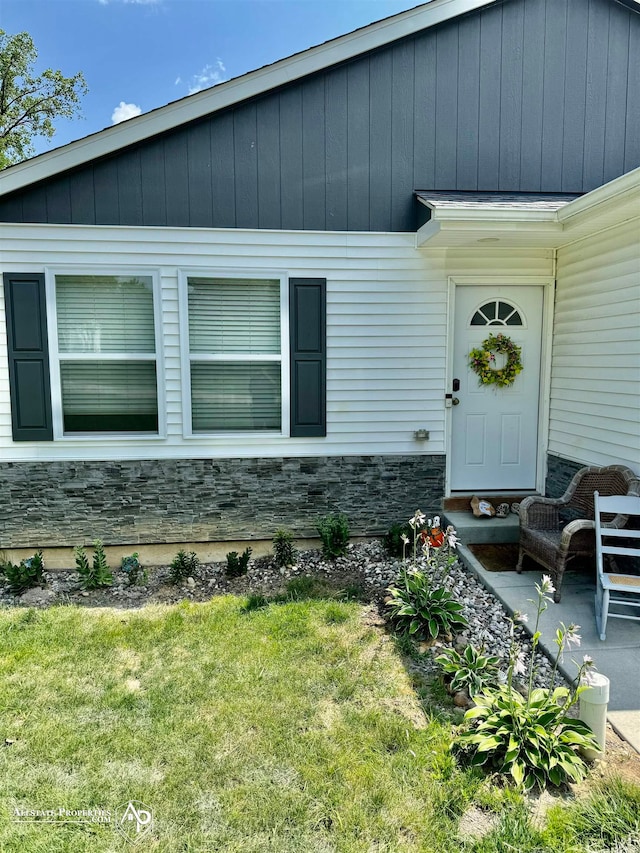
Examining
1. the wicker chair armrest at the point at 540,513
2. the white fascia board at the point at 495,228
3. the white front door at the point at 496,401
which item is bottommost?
the wicker chair armrest at the point at 540,513

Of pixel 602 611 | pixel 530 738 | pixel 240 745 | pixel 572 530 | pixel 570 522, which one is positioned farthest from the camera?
pixel 570 522

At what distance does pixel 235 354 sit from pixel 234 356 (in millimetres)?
22

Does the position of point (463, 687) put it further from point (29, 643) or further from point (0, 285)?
point (0, 285)

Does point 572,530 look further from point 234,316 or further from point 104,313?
point 104,313

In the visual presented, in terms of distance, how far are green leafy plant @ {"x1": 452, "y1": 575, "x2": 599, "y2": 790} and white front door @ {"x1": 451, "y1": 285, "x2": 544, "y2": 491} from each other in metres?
2.80

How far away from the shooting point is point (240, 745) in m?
2.51

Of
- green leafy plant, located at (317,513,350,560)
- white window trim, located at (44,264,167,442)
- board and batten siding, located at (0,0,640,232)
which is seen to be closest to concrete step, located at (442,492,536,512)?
green leafy plant, located at (317,513,350,560)

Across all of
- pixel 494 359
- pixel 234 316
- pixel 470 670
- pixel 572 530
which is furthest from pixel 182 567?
pixel 494 359

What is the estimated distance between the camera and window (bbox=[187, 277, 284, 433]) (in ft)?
15.6

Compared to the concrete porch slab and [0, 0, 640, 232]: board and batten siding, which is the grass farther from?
[0, 0, 640, 232]: board and batten siding

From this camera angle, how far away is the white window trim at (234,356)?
467 cm

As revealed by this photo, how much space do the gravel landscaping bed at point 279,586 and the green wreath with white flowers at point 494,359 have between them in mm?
1841

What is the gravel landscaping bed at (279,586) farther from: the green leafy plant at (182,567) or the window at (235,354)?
the window at (235,354)

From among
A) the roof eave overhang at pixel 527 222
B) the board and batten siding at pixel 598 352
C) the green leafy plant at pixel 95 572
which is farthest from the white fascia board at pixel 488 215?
the green leafy plant at pixel 95 572
